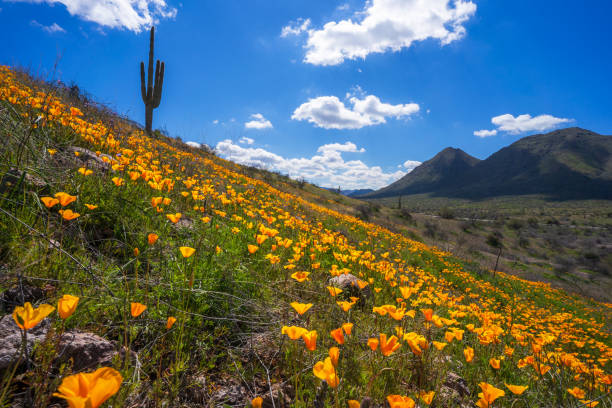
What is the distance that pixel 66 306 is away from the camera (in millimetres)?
1132

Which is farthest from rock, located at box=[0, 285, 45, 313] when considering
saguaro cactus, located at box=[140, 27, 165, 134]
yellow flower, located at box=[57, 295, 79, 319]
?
saguaro cactus, located at box=[140, 27, 165, 134]

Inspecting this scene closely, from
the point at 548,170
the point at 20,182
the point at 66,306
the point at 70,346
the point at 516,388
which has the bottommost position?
the point at 516,388

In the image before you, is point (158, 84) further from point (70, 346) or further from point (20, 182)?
point (70, 346)

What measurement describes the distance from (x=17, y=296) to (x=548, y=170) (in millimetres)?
189339

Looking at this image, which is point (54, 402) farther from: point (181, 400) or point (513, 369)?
point (513, 369)

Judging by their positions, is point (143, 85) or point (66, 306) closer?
point (66, 306)

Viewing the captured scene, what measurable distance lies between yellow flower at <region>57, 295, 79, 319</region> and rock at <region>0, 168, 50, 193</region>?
79.7 inches

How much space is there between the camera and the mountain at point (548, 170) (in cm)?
10794

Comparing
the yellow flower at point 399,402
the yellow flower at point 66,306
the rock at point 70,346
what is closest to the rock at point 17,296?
the rock at point 70,346

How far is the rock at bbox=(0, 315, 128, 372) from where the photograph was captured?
4.42 ft

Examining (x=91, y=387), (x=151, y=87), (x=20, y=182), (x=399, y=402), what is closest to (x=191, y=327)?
(x=91, y=387)

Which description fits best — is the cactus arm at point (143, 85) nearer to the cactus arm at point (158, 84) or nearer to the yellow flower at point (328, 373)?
the cactus arm at point (158, 84)

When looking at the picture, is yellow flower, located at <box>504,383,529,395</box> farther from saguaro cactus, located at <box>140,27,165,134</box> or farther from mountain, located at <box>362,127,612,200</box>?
mountain, located at <box>362,127,612,200</box>

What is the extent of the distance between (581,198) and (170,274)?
458ft
